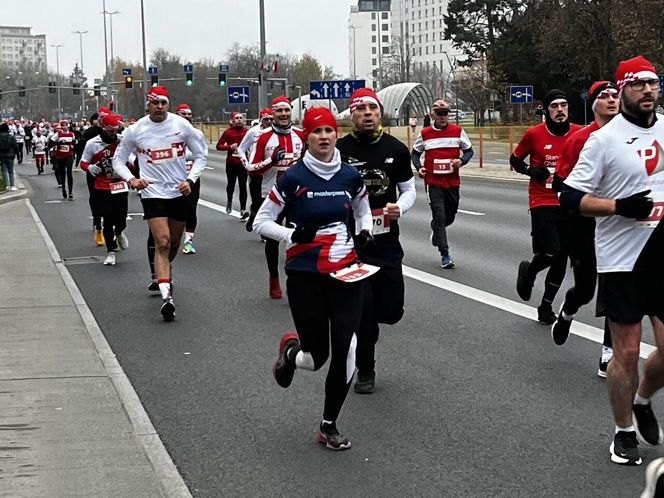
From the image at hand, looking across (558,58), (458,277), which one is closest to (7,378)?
(458,277)

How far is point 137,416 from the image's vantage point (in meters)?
6.76

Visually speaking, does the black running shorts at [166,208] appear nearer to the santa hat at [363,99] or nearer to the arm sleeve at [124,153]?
the arm sleeve at [124,153]

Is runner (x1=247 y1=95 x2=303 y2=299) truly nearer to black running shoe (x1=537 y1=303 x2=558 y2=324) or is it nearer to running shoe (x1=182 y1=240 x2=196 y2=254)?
running shoe (x1=182 y1=240 x2=196 y2=254)

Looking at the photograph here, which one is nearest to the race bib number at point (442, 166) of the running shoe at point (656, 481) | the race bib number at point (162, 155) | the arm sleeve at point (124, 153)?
the race bib number at point (162, 155)

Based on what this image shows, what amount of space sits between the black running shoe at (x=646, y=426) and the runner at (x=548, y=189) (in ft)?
10.7

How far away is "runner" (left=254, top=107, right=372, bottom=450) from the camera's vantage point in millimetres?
6098

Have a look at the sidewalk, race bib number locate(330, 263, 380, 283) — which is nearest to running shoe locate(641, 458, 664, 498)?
the sidewalk

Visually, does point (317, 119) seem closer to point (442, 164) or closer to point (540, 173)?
point (540, 173)

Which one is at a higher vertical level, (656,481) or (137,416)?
(656,481)

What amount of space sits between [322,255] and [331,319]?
1.18ft

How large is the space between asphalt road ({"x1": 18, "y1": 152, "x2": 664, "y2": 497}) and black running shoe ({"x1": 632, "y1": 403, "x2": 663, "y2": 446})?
0.24 ft

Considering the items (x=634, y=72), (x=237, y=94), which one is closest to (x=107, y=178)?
(x=634, y=72)

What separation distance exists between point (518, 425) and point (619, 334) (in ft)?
3.50

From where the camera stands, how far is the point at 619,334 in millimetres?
5680
